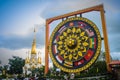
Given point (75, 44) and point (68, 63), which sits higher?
point (75, 44)

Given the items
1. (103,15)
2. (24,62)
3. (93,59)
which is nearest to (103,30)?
(103,15)

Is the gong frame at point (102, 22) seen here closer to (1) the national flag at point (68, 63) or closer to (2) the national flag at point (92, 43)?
(2) the national flag at point (92, 43)

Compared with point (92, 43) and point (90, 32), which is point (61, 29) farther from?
point (92, 43)

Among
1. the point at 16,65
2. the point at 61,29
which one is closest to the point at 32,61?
the point at 16,65

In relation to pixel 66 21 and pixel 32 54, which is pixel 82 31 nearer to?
pixel 66 21

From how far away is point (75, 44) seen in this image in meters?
10.3

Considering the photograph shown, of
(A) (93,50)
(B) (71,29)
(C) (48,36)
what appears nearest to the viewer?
(A) (93,50)

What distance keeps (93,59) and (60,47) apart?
103 inches

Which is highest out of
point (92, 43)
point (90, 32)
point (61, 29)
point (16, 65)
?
point (61, 29)

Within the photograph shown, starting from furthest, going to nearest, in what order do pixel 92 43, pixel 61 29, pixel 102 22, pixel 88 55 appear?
pixel 61 29, pixel 102 22, pixel 92 43, pixel 88 55

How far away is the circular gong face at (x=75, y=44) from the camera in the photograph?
9656mm

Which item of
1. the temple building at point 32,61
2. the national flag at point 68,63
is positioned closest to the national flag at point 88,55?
the national flag at point 68,63

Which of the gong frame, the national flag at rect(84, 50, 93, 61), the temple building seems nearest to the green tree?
the temple building

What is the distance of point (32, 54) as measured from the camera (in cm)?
3916
